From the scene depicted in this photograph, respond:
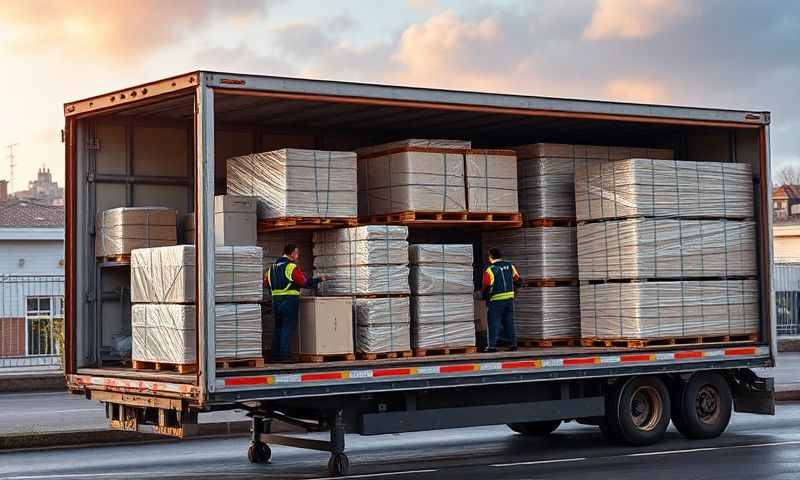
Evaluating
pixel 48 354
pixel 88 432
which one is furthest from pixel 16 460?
pixel 48 354

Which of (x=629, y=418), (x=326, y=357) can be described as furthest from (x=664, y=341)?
(x=326, y=357)

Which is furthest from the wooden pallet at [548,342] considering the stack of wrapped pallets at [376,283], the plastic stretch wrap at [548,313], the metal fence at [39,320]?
the metal fence at [39,320]

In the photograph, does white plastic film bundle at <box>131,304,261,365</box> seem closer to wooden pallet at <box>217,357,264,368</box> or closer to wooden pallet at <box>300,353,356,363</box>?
wooden pallet at <box>217,357,264,368</box>

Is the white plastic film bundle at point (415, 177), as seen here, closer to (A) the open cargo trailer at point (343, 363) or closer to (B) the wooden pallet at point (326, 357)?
(A) the open cargo trailer at point (343, 363)

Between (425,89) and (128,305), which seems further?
(128,305)

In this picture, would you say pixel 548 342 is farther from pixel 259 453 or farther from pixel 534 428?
pixel 259 453

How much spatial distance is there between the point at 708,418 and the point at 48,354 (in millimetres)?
14311

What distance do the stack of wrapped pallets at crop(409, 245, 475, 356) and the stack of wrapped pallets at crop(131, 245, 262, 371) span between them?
2001mm

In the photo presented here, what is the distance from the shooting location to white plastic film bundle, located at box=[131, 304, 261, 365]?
11266mm

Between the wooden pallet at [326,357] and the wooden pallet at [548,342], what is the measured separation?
3247 mm

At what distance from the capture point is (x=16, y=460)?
44.5 feet

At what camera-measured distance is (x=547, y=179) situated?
14.9 m

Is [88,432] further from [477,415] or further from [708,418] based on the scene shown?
[708,418]

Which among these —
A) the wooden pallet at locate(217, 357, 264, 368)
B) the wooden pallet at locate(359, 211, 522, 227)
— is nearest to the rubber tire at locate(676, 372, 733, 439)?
the wooden pallet at locate(359, 211, 522, 227)
